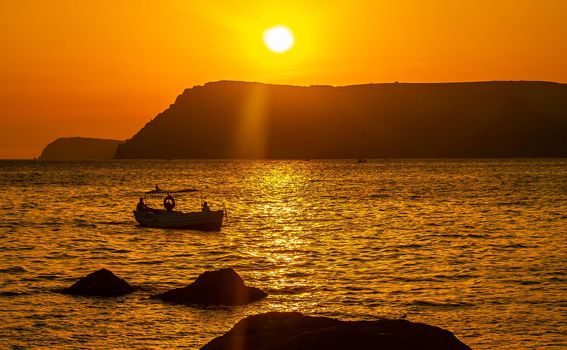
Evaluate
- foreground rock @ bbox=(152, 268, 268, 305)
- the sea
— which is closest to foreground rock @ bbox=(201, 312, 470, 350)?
the sea

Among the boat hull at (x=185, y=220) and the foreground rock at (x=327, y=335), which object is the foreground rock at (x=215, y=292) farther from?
the boat hull at (x=185, y=220)

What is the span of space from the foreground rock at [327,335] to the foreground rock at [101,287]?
51.4ft

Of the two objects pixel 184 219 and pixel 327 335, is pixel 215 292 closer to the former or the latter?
pixel 327 335

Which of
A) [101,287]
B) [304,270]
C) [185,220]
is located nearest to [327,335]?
[101,287]

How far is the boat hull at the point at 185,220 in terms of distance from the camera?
60.4m

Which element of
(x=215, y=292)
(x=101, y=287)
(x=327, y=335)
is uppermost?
(x=327, y=335)

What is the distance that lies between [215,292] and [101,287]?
187 inches

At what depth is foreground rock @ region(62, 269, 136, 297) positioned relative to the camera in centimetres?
2903

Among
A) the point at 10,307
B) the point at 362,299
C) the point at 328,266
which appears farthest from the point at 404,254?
the point at 10,307

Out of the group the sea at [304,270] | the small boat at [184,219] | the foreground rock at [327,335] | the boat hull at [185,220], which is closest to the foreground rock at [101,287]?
the sea at [304,270]

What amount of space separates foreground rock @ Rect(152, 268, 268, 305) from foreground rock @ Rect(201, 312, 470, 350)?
12.9 metres

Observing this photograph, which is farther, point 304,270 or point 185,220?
point 185,220

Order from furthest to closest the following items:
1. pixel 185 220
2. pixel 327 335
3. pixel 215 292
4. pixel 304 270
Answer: pixel 185 220
pixel 304 270
pixel 215 292
pixel 327 335

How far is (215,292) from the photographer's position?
2717 cm
